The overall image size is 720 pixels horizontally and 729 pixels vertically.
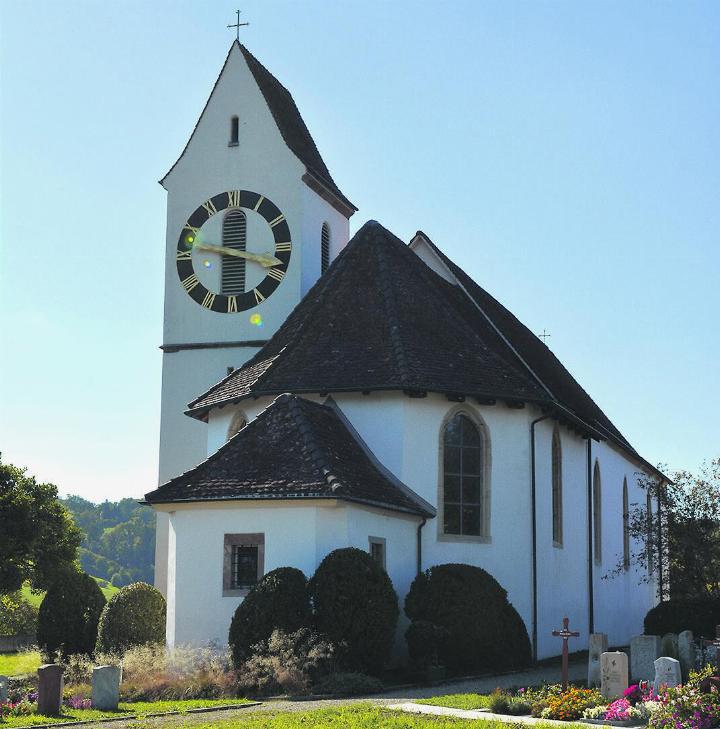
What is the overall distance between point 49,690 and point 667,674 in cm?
934

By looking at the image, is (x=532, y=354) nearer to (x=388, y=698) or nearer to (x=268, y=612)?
(x=268, y=612)

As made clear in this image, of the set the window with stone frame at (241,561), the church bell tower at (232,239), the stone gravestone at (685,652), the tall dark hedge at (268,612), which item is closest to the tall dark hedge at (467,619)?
the tall dark hedge at (268,612)

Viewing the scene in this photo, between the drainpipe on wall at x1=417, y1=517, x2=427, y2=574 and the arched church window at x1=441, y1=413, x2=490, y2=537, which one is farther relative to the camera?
the arched church window at x1=441, y1=413, x2=490, y2=537

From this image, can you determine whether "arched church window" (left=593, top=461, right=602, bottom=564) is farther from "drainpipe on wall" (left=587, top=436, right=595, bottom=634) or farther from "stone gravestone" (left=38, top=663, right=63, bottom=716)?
"stone gravestone" (left=38, top=663, right=63, bottom=716)

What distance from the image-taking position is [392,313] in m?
30.0

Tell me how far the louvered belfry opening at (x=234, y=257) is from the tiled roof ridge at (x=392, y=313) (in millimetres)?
5166

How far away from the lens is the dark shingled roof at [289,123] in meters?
37.3

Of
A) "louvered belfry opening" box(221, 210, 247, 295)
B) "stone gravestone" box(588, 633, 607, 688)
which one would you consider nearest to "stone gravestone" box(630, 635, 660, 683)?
"stone gravestone" box(588, 633, 607, 688)

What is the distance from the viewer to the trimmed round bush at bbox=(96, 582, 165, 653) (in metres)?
26.0

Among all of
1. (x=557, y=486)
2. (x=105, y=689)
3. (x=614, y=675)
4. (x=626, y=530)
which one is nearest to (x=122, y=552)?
(x=626, y=530)

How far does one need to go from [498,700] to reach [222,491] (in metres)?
8.81

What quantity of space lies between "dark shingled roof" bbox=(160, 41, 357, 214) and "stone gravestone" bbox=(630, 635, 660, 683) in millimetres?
19134

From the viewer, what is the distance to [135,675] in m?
22.5

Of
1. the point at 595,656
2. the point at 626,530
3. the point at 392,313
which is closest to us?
the point at 595,656
